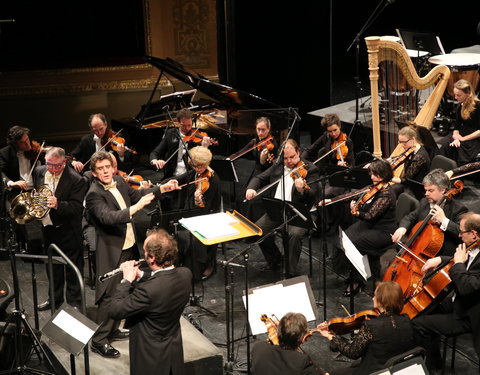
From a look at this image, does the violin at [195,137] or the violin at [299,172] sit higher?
the violin at [195,137]

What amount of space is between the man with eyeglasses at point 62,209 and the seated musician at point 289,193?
5.68 feet

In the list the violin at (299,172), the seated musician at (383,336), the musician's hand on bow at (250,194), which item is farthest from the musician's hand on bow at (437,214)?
the musician's hand on bow at (250,194)

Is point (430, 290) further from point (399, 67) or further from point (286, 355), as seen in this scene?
point (399, 67)

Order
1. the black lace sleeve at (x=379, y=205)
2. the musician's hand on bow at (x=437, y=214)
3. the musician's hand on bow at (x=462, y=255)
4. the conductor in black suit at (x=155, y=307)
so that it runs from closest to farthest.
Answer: the conductor in black suit at (x=155, y=307) → the musician's hand on bow at (x=462, y=255) → the musician's hand on bow at (x=437, y=214) → the black lace sleeve at (x=379, y=205)

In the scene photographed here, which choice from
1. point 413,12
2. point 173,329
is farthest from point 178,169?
point 413,12

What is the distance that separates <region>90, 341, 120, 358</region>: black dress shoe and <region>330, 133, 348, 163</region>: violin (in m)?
3.37

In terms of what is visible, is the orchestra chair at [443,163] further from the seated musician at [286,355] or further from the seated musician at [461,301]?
the seated musician at [286,355]

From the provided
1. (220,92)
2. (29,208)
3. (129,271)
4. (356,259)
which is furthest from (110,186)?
(220,92)

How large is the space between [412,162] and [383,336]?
9.61 feet

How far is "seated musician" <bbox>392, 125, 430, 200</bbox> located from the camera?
7.18m

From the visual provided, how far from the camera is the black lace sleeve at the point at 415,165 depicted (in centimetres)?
717

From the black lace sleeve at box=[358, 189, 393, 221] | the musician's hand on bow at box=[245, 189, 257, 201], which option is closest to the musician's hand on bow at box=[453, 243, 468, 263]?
the black lace sleeve at box=[358, 189, 393, 221]

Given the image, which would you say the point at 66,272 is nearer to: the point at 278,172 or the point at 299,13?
the point at 278,172

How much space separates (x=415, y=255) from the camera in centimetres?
564
